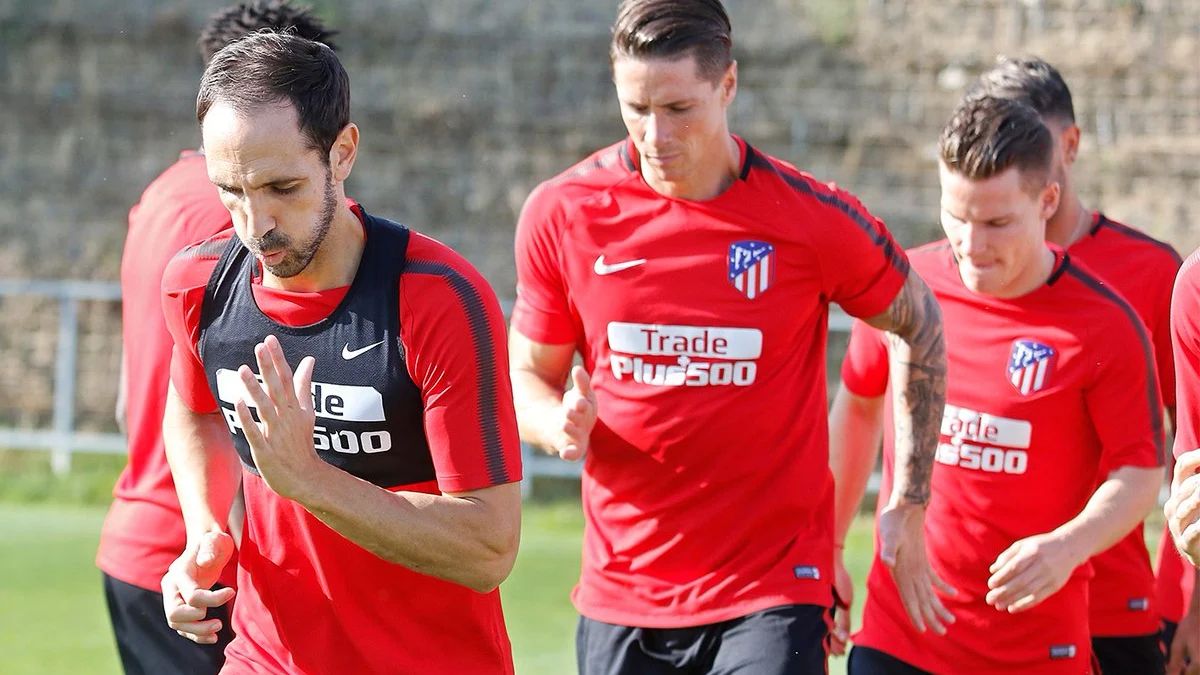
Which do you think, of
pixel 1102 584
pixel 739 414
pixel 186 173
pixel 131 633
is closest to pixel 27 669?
pixel 131 633

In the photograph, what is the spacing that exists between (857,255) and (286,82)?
6.44ft

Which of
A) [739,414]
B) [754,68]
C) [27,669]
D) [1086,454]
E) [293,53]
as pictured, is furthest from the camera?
[754,68]

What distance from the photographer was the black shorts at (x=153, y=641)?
4922 mm

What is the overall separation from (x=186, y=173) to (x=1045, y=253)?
9.12ft

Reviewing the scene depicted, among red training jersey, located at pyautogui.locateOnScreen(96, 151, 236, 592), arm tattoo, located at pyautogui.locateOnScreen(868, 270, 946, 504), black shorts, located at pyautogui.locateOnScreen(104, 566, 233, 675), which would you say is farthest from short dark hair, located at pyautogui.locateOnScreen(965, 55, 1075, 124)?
black shorts, located at pyautogui.locateOnScreen(104, 566, 233, 675)

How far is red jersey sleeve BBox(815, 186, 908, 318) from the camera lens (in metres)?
4.77

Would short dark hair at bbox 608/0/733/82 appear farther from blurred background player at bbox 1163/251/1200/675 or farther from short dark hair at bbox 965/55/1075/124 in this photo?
blurred background player at bbox 1163/251/1200/675

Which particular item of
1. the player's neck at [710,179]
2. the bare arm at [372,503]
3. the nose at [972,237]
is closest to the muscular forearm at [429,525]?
the bare arm at [372,503]

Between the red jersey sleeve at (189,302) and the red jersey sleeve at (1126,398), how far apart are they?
2.70 metres

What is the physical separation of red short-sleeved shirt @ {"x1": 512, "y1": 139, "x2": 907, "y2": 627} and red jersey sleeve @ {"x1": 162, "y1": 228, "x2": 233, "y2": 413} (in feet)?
4.38

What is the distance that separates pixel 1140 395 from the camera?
4.92 m

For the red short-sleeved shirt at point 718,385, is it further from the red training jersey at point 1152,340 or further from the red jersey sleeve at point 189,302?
the red jersey sleeve at point 189,302

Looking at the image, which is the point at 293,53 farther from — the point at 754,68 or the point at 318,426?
the point at 754,68

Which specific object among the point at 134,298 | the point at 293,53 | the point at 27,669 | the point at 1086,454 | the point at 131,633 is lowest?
the point at 27,669
